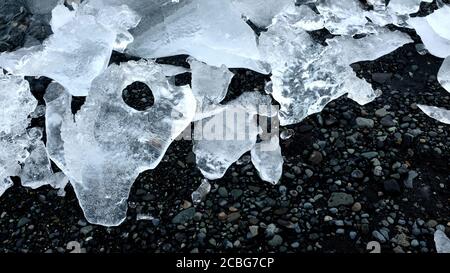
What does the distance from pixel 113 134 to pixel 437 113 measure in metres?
1.72

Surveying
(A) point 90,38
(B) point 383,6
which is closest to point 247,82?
(A) point 90,38

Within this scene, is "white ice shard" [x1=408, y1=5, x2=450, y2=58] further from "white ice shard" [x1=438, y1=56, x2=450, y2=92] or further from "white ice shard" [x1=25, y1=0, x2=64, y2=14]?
"white ice shard" [x1=25, y1=0, x2=64, y2=14]

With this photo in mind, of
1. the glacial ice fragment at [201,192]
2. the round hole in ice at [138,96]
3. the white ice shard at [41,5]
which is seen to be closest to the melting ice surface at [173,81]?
the glacial ice fragment at [201,192]

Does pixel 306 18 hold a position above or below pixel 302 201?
above

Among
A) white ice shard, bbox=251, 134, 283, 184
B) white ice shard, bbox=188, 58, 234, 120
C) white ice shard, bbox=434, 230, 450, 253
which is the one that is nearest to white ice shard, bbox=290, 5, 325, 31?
white ice shard, bbox=188, 58, 234, 120

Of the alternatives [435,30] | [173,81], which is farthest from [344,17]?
[173,81]

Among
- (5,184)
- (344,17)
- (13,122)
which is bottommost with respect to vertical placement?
(5,184)

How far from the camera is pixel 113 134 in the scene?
9.16 ft

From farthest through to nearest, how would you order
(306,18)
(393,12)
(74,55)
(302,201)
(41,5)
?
(41,5) < (393,12) < (306,18) < (74,55) < (302,201)

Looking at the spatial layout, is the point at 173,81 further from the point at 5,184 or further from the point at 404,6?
the point at 404,6

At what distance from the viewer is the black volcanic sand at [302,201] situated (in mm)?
2461

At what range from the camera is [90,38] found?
3.09 m
